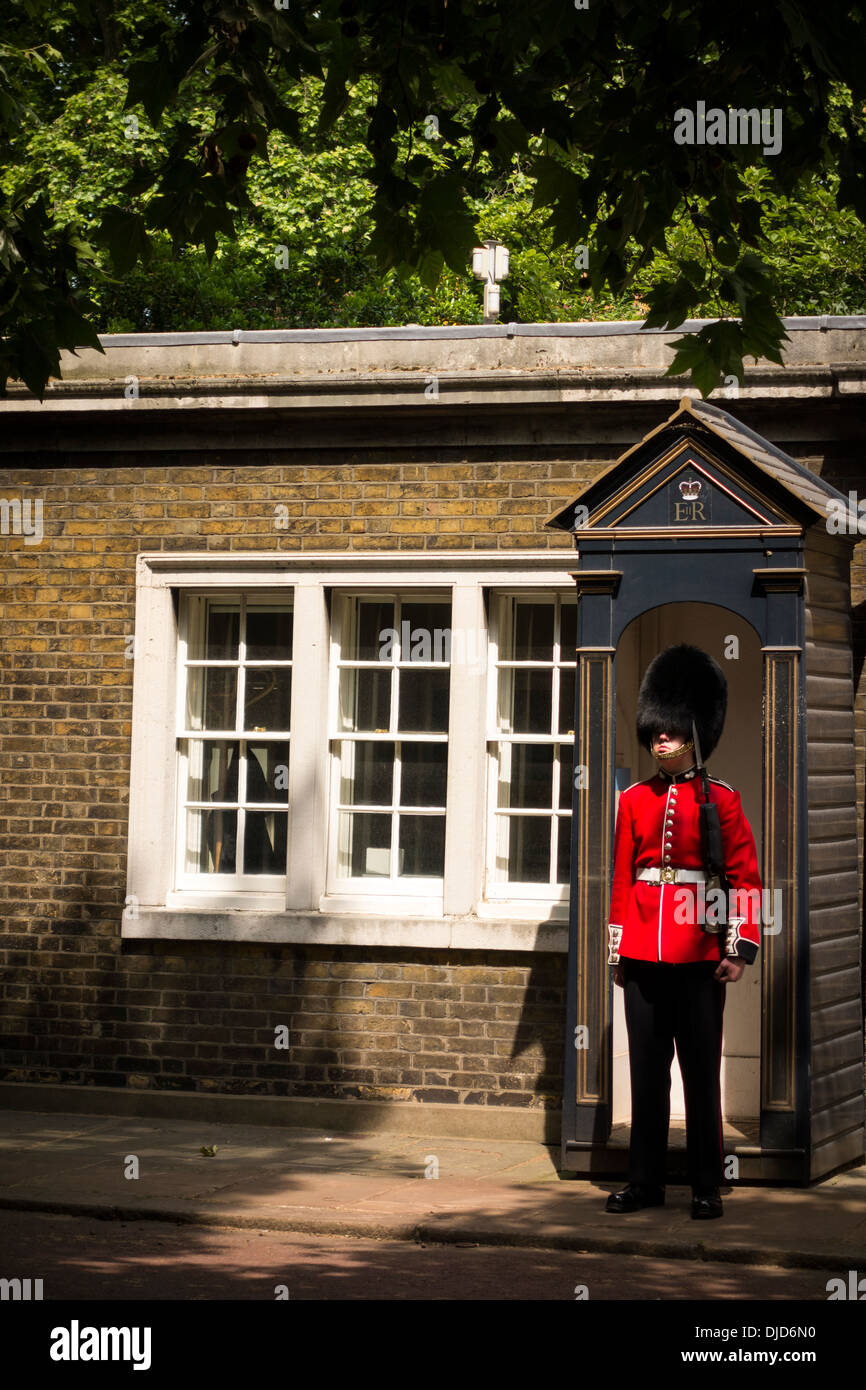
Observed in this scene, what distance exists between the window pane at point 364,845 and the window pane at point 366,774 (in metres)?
0.08

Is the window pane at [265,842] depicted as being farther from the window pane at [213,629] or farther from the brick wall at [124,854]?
the window pane at [213,629]

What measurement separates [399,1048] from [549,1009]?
2.68ft

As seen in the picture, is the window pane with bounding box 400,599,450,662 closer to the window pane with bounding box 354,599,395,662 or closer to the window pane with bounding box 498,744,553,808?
the window pane with bounding box 354,599,395,662

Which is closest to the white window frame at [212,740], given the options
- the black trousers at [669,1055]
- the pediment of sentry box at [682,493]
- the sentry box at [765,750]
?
the sentry box at [765,750]

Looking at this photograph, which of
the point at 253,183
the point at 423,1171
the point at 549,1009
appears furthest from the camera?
the point at 253,183

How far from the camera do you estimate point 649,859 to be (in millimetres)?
7516

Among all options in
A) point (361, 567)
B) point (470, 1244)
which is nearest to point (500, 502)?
point (361, 567)

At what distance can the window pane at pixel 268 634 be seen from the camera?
982 cm

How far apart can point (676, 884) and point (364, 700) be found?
2781mm

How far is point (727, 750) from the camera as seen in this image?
9016 millimetres

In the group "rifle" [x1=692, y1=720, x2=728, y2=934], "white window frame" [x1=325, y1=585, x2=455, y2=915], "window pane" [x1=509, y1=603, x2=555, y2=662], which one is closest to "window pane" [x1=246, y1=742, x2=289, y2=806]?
"white window frame" [x1=325, y1=585, x2=455, y2=915]

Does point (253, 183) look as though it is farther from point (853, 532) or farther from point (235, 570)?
point (853, 532)

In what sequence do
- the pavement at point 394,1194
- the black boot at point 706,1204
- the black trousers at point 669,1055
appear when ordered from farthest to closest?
the black trousers at point 669,1055
the black boot at point 706,1204
the pavement at point 394,1194

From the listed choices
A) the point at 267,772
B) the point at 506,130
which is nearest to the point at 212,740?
the point at 267,772
